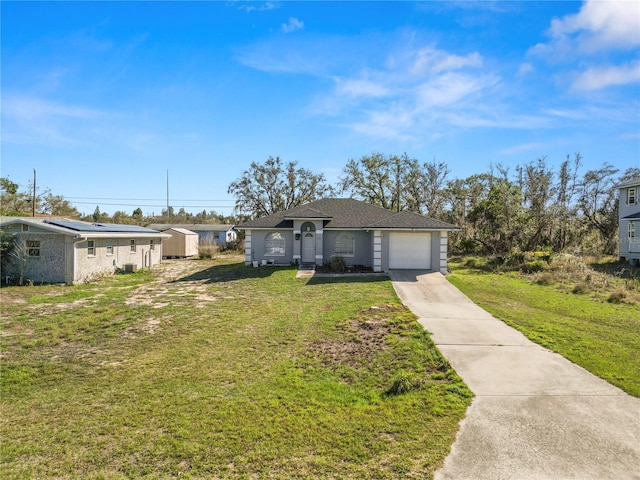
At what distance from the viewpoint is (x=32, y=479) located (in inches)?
145

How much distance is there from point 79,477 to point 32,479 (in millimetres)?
510

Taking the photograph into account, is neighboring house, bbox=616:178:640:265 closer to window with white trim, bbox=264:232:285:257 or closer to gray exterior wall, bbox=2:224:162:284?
window with white trim, bbox=264:232:285:257

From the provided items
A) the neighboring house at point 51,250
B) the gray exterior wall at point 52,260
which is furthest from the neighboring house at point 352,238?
the gray exterior wall at point 52,260

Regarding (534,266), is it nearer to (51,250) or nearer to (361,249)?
(361,249)

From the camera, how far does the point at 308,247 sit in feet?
66.4

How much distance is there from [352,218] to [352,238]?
142 centimetres

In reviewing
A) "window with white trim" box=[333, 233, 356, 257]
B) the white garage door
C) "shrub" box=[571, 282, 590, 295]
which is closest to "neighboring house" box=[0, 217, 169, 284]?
"window with white trim" box=[333, 233, 356, 257]

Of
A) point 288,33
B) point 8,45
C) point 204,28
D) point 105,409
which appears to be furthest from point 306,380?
point 8,45

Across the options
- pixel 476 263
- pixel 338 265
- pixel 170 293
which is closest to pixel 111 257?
pixel 170 293

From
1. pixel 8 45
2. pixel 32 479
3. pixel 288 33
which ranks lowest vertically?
pixel 32 479

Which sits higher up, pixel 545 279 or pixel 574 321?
pixel 545 279

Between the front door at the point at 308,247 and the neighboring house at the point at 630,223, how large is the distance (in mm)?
20508

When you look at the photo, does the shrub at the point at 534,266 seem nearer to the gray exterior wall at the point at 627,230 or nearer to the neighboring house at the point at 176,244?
the gray exterior wall at the point at 627,230

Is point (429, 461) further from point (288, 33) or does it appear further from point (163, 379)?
point (288, 33)
